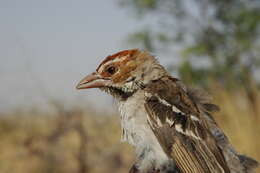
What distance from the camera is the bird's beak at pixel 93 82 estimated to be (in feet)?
13.5

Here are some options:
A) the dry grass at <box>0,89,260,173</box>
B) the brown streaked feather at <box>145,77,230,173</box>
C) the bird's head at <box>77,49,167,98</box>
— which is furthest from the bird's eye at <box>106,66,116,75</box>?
the dry grass at <box>0,89,260,173</box>

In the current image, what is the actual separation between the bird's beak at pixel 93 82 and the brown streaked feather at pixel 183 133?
0.44m

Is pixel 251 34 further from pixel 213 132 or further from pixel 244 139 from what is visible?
pixel 213 132

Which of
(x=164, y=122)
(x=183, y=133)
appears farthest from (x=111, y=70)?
(x=183, y=133)

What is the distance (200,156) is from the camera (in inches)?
147

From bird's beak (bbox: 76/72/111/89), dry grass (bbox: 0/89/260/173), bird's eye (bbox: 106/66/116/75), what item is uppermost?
bird's eye (bbox: 106/66/116/75)

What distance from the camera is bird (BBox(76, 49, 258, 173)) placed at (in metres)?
Result: 3.67

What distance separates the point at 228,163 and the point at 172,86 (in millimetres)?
832

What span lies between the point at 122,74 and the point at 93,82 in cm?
28

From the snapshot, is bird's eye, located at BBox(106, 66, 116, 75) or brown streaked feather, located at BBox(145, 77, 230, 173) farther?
bird's eye, located at BBox(106, 66, 116, 75)

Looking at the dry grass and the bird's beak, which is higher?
the bird's beak

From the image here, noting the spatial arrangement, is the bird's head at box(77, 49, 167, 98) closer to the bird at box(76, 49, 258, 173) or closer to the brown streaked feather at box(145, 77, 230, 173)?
the bird at box(76, 49, 258, 173)

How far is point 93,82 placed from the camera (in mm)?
4141

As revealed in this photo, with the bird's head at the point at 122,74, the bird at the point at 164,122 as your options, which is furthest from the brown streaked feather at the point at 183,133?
the bird's head at the point at 122,74
